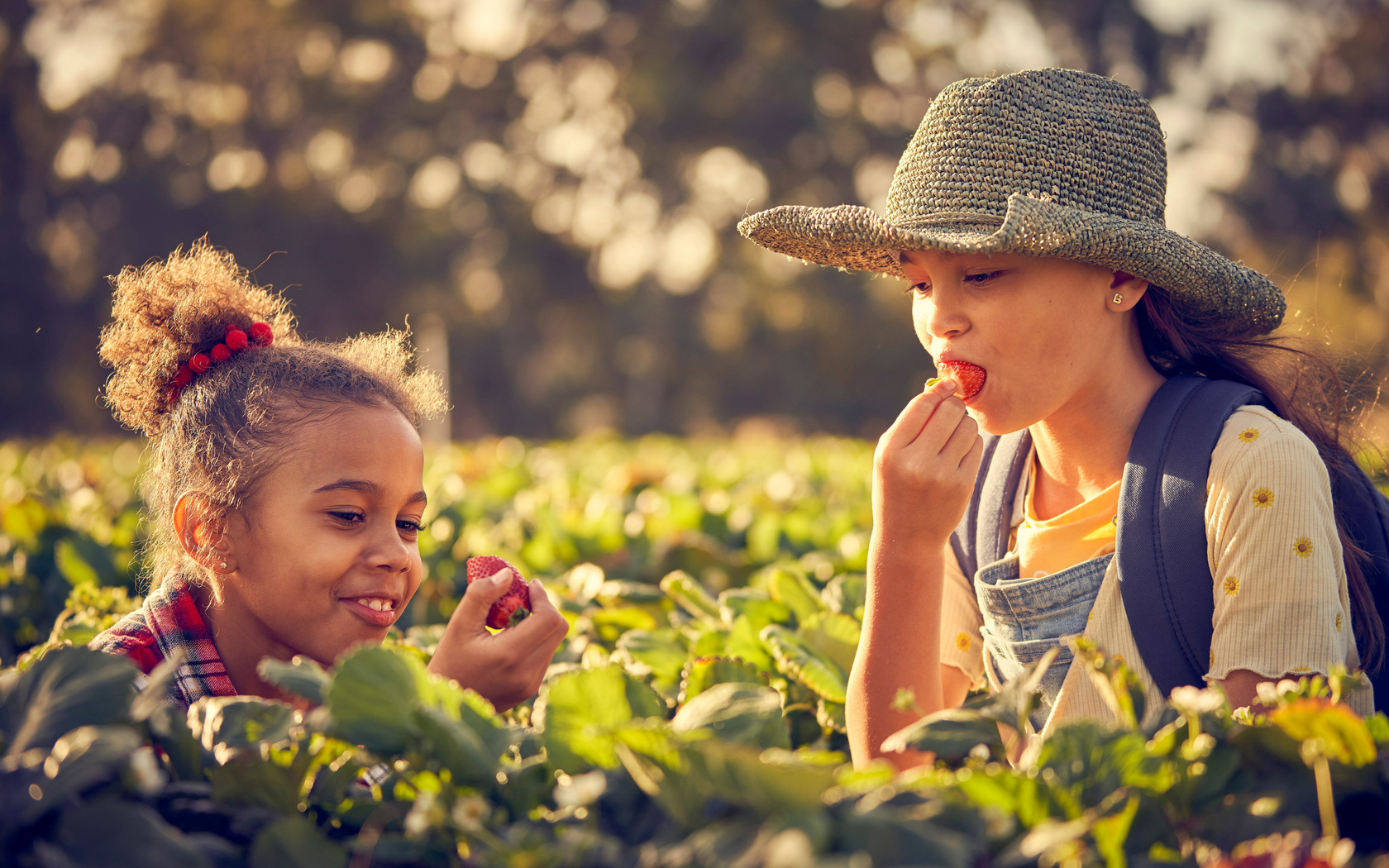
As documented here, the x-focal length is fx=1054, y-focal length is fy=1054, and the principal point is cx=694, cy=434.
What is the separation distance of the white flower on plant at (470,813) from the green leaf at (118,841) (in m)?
0.23

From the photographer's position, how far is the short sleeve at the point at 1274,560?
161 cm

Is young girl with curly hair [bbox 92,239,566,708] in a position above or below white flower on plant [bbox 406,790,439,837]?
above

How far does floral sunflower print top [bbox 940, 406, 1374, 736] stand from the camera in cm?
161

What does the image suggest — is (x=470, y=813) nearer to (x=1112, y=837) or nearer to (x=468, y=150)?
(x=1112, y=837)

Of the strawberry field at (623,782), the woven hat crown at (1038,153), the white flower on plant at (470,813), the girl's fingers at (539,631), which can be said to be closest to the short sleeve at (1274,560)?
the strawberry field at (623,782)

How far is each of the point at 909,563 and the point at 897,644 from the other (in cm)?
14

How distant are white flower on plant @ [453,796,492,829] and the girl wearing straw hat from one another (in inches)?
33.4

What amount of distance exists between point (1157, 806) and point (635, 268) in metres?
39.3

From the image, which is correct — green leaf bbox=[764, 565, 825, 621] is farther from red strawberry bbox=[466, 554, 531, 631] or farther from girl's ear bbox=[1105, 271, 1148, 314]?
girl's ear bbox=[1105, 271, 1148, 314]

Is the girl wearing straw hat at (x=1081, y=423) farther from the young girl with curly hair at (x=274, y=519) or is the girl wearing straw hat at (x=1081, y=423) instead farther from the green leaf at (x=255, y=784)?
the green leaf at (x=255, y=784)

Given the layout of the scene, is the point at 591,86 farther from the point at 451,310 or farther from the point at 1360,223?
the point at 1360,223

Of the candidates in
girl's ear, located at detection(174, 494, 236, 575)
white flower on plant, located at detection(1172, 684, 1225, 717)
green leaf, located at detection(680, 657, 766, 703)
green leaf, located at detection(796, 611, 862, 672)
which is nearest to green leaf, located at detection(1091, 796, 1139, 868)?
A: white flower on plant, located at detection(1172, 684, 1225, 717)

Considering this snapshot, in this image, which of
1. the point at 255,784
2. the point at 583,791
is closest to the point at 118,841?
the point at 255,784

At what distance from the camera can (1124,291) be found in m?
1.93
